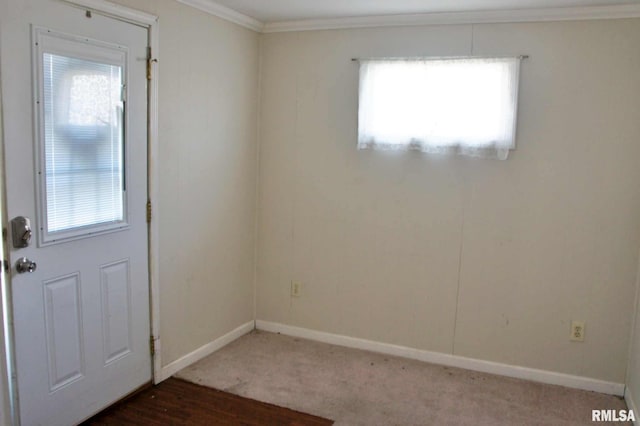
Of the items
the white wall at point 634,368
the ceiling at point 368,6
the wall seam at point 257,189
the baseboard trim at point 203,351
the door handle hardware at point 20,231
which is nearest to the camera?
the door handle hardware at point 20,231

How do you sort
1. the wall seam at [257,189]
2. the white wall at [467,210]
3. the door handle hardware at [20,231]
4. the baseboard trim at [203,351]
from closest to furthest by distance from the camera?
the door handle hardware at [20,231] < the white wall at [467,210] < the baseboard trim at [203,351] < the wall seam at [257,189]

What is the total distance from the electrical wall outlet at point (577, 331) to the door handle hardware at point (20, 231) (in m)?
3.12

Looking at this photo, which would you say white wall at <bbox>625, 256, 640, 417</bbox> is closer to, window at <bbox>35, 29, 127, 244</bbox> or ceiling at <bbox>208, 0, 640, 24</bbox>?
ceiling at <bbox>208, 0, 640, 24</bbox>

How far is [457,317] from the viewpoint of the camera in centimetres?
353

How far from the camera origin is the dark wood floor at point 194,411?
2.77 meters

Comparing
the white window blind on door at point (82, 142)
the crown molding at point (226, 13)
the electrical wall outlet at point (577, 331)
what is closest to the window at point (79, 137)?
the white window blind on door at point (82, 142)

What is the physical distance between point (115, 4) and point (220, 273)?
6.10 ft

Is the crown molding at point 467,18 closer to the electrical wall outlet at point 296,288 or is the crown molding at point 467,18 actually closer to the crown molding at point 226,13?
the crown molding at point 226,13

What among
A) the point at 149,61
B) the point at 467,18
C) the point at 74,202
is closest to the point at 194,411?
the point at 74,202

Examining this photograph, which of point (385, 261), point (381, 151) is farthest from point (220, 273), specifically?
point (381, 151)

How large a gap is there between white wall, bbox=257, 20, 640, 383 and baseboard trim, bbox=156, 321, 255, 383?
0.71ft

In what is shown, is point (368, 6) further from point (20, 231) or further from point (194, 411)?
point (194, 411)

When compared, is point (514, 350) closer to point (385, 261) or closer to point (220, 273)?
point (385, 261)

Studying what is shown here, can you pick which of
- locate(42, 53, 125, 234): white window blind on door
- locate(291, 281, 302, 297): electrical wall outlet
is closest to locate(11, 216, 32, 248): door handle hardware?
locate(42, 53, 125, 234): white window blind on door
